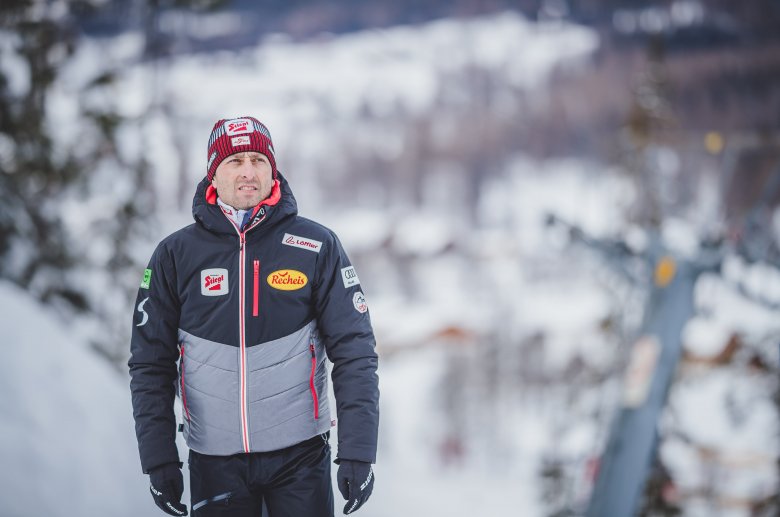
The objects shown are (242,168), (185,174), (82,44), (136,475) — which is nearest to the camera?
(242,168)

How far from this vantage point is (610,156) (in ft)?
61.7

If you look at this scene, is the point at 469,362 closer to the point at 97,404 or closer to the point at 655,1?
the point at 97,404

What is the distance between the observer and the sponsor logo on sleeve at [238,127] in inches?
98.3

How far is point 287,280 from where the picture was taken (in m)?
2.46

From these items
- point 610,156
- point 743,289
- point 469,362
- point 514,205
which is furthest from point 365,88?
point 743,289

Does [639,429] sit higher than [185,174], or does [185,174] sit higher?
[185,174]

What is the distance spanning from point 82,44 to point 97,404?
9470mm

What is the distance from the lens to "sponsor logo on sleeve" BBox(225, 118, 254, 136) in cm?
250

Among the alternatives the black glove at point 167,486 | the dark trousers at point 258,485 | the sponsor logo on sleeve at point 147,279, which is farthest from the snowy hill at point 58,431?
the sponsor logo on sleeve at point 147,279

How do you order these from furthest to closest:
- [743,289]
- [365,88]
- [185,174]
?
[365,88] < [185,174] < [743,289]

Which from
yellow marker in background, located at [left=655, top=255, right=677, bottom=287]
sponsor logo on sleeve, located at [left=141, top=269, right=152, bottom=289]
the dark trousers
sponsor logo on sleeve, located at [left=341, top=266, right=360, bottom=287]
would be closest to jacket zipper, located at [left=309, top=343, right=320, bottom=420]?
the dark trousers

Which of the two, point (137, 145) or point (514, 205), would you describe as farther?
point (514, 205)

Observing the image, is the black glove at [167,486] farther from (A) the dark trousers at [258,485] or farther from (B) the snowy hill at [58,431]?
(B) the snowy hill at [58,431]

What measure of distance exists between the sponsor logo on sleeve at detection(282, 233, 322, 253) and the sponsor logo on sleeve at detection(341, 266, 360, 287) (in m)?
0.12
